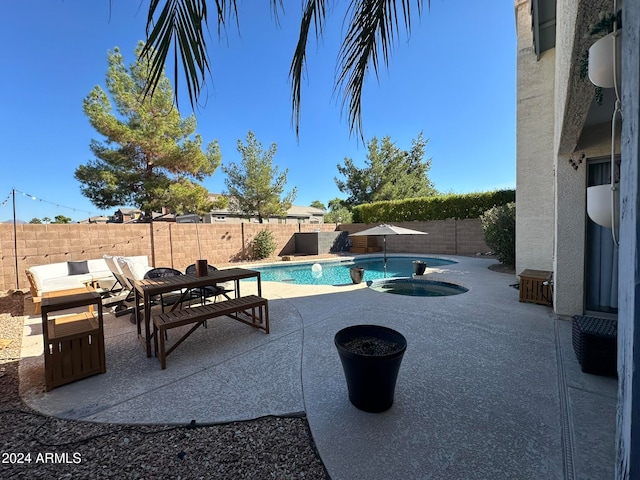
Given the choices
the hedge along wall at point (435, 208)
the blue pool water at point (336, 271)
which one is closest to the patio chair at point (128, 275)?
the blue pool water at point (336, 271)

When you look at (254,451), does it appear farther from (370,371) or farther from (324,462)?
(370,371)

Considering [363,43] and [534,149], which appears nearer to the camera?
[363,43]

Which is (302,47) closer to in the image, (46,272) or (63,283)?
(63,283)

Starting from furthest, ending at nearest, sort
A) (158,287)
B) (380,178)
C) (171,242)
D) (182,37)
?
1. (380,178)
2. (171,242)
3. (158,287)
4. (182,37)

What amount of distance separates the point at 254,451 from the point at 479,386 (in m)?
2.02

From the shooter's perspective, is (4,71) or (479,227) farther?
(479,227)

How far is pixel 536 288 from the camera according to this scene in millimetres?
4914

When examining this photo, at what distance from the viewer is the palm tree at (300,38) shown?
0.83 meters

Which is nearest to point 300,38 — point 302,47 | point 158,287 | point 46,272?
point 302,47

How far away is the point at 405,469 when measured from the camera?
1716mm

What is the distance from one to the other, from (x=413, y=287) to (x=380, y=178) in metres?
15.4

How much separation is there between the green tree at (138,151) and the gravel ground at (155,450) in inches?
475

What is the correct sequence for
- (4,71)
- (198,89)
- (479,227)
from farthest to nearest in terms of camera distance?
(479,227) < (4,71) < (198,89)

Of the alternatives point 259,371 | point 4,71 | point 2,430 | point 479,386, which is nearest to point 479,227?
point 479,386
